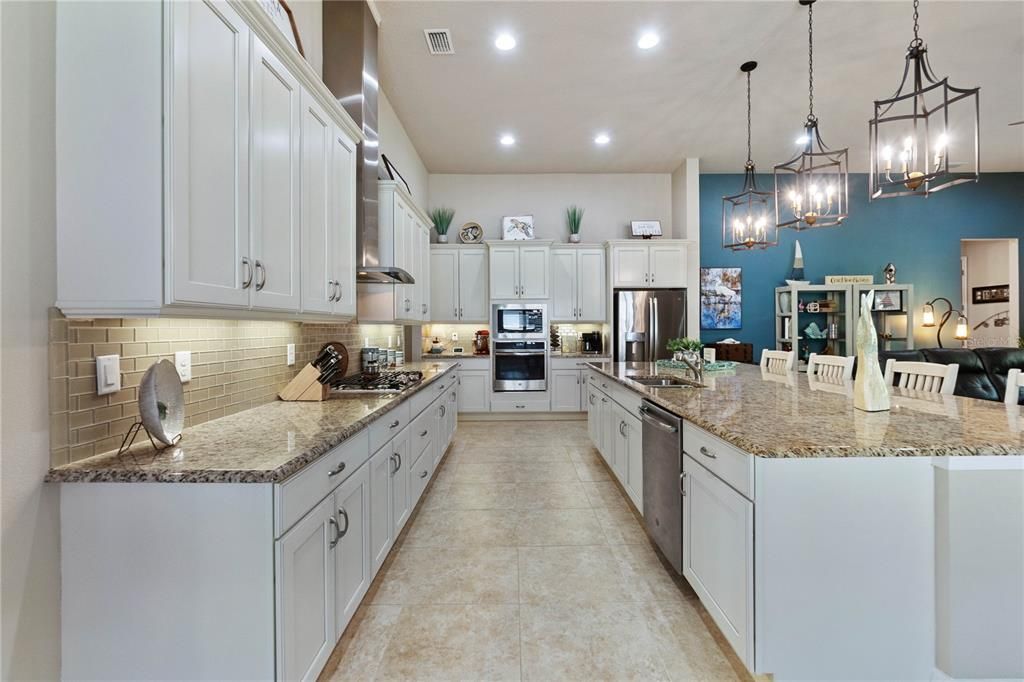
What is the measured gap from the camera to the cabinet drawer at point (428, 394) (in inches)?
108

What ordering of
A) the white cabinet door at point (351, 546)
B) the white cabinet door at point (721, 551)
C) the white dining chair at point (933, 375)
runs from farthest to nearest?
1. the white dining chair at point (933, 375)
2. the white cabinet door at point (351, 546)
3. the white cabinet door at point (721, 551)

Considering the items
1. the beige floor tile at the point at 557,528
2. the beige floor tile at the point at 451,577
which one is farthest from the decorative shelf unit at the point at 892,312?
the beige floor tile at the point at 451,577

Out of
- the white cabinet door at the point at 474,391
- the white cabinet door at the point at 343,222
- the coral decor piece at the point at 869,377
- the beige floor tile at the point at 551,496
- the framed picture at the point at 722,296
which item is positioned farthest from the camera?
the framed picture at the point at 722,296

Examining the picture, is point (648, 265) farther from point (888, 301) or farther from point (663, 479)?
point (663, 479)

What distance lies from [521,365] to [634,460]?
314 centimetres

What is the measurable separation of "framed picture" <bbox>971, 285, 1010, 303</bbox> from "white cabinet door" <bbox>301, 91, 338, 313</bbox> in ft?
30.5

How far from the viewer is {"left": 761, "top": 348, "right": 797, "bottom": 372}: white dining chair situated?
11.9 feet

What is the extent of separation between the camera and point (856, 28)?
Result: 3.26 meters

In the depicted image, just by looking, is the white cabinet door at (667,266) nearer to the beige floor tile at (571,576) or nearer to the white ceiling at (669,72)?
the white ceiling at (669,72)

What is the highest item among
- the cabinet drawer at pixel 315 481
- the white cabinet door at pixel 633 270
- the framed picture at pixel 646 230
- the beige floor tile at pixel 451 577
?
the framed picture at pixel 646 230

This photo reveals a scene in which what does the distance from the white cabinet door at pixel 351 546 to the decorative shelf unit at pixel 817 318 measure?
20.1 feet

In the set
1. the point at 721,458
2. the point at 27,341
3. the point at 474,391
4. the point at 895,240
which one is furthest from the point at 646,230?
the point at 27,341

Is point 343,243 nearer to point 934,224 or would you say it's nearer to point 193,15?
point 193,15

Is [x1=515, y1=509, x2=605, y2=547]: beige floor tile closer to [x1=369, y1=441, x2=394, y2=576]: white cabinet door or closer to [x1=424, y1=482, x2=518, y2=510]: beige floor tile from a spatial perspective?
[x1=424, y1=482, x2=518, y2=510]: beige floor tile
